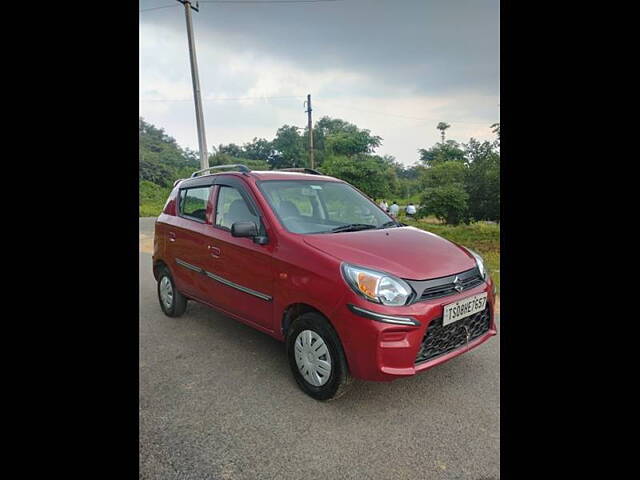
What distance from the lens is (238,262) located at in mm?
3129

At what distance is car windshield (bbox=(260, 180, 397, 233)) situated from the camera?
3062 millimetres

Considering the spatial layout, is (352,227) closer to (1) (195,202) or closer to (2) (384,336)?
(2) (384,336)

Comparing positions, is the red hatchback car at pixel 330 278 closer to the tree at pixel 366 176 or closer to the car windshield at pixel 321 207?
the car windshield at pixel 321 207

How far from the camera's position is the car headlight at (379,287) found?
227 cm

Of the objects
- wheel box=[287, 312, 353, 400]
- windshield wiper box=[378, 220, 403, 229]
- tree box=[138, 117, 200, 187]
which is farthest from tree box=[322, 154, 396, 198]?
tree box=[138, 117, 200, 187]

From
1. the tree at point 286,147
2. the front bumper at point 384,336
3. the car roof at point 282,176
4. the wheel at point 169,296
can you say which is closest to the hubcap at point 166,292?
the wheel at point 169,296

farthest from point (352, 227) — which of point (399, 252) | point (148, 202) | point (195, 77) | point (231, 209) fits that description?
point (195, 77)

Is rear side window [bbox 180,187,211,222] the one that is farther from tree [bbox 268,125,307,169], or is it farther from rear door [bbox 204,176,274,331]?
tree [bbox 268,125,307,169]

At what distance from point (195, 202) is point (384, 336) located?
8.41 feet
